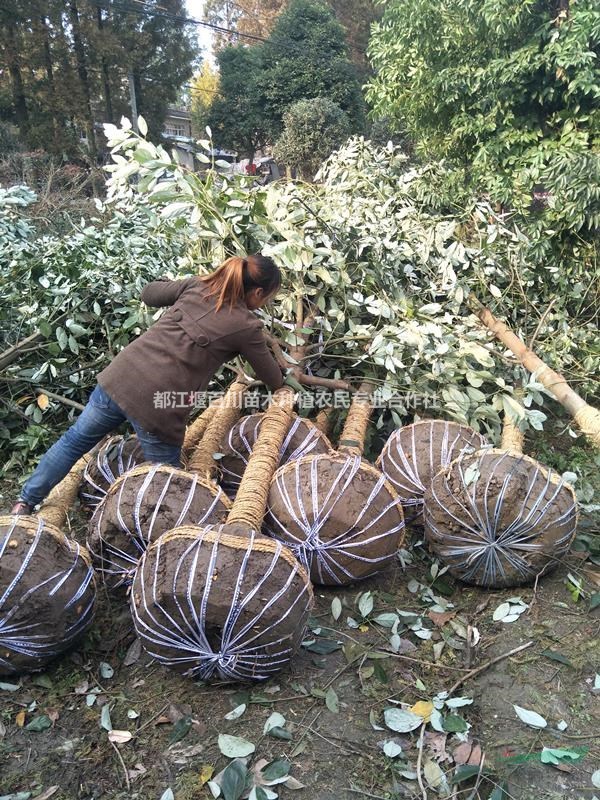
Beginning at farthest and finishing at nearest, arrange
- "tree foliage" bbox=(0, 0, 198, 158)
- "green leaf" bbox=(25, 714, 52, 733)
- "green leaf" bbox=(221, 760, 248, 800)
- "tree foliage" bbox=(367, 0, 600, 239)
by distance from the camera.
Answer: "tree foliage" bbox=(0, 0, 198, 158)
"tree foliage" bbox=(367, 0, 600, 239)
"green leaf" bbox=(25, 714, 52, 733)
"green leaf" bbox=(221, 760, 248, 800)

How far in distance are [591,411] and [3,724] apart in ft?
9.47

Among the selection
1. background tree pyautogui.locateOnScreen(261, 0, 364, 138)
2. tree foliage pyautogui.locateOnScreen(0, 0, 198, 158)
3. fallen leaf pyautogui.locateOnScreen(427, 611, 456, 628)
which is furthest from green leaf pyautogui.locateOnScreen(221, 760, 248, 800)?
background tree pyautogui.locateOnScreen(261, 0, 364, 138)

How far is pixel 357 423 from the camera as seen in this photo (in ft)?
10.0

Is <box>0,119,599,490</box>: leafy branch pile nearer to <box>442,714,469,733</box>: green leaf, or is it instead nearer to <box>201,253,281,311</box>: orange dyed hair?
<box>201,253,281,311</box>: orange dyed hair

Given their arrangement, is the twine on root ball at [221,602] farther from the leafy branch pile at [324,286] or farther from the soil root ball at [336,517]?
the leafy branch pile at [324,286]

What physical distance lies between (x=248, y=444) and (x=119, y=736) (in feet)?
4.54

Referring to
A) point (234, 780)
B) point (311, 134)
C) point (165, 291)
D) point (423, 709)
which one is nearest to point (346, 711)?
point (423, 709)

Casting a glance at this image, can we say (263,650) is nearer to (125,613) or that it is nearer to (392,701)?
(392,701)

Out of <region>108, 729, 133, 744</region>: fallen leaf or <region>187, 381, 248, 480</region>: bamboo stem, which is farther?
<region>187, 381, 248, 480</region>: bamboo stem

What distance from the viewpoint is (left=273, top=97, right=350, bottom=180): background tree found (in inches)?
658

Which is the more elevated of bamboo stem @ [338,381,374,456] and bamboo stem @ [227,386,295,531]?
bamboo stem @ [227,386,295,531]

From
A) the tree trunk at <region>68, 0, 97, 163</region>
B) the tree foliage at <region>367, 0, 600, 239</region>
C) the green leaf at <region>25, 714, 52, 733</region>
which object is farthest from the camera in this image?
the tree trunk at <region>68, 0, 97, 163</region>

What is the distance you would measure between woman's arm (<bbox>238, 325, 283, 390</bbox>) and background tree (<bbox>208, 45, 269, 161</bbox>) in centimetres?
2153

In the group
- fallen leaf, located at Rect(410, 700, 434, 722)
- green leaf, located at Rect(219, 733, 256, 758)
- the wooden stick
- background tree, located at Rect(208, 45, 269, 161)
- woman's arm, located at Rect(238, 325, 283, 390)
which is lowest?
the wooden stick
